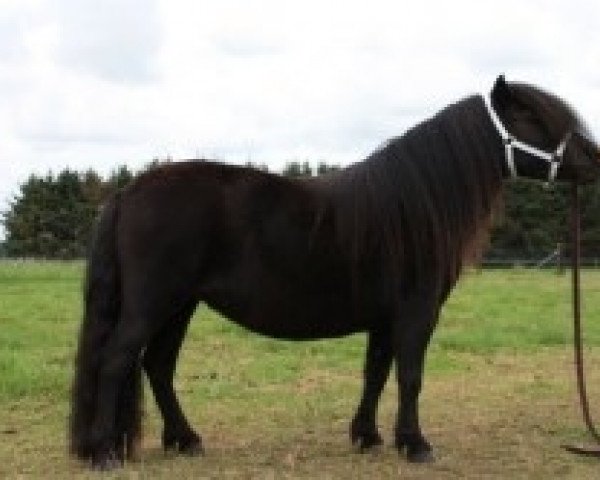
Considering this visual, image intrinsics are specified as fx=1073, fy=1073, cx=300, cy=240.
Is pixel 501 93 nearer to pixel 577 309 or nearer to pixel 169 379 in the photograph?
pixel 577 309

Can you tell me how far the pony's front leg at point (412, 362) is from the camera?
261 inches

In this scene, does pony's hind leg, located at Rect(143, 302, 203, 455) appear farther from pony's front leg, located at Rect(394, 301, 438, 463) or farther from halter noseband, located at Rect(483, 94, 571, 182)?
halter noseband, located at Rect(483, 94, 571, 182)

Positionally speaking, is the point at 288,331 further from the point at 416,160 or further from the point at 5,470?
the point at 5,470

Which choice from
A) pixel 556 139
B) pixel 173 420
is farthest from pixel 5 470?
pixel 556 139

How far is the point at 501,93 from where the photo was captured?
679 cm

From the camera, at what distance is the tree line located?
183 feet

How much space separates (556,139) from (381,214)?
4.05ft

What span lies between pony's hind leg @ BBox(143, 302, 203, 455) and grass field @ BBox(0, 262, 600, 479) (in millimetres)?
151

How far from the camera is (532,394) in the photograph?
9.91 meters

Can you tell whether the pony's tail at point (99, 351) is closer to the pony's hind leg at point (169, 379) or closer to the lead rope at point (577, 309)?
the pony's hind leg at point (169, 379)

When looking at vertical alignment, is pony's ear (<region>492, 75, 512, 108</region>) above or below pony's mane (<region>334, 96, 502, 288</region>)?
above

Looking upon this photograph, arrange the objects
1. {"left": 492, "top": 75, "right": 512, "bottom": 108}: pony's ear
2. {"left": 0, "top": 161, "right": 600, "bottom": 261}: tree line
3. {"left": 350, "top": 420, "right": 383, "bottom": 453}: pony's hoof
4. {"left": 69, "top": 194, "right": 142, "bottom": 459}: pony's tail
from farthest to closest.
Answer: {"left": 0, "top": 161, "right": 600, "bottom": 261}: tree line → {"left": 350, "top": 420, "right": 383, "bottom": 453}: pony's hoof → {"left": 492, "top": 75, "right": 512, "bottom": 108}: pony's ear → {"left": 69, "top": 194, "right": 142, "bottom": 459}: pony's tail

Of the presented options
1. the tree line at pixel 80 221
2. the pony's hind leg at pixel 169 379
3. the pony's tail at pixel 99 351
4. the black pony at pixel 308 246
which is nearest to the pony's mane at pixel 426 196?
the black pony at pixel 308 246

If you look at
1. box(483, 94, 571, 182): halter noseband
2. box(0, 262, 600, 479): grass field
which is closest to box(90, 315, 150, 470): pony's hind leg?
box(0, 262, 600, 479): grass field
